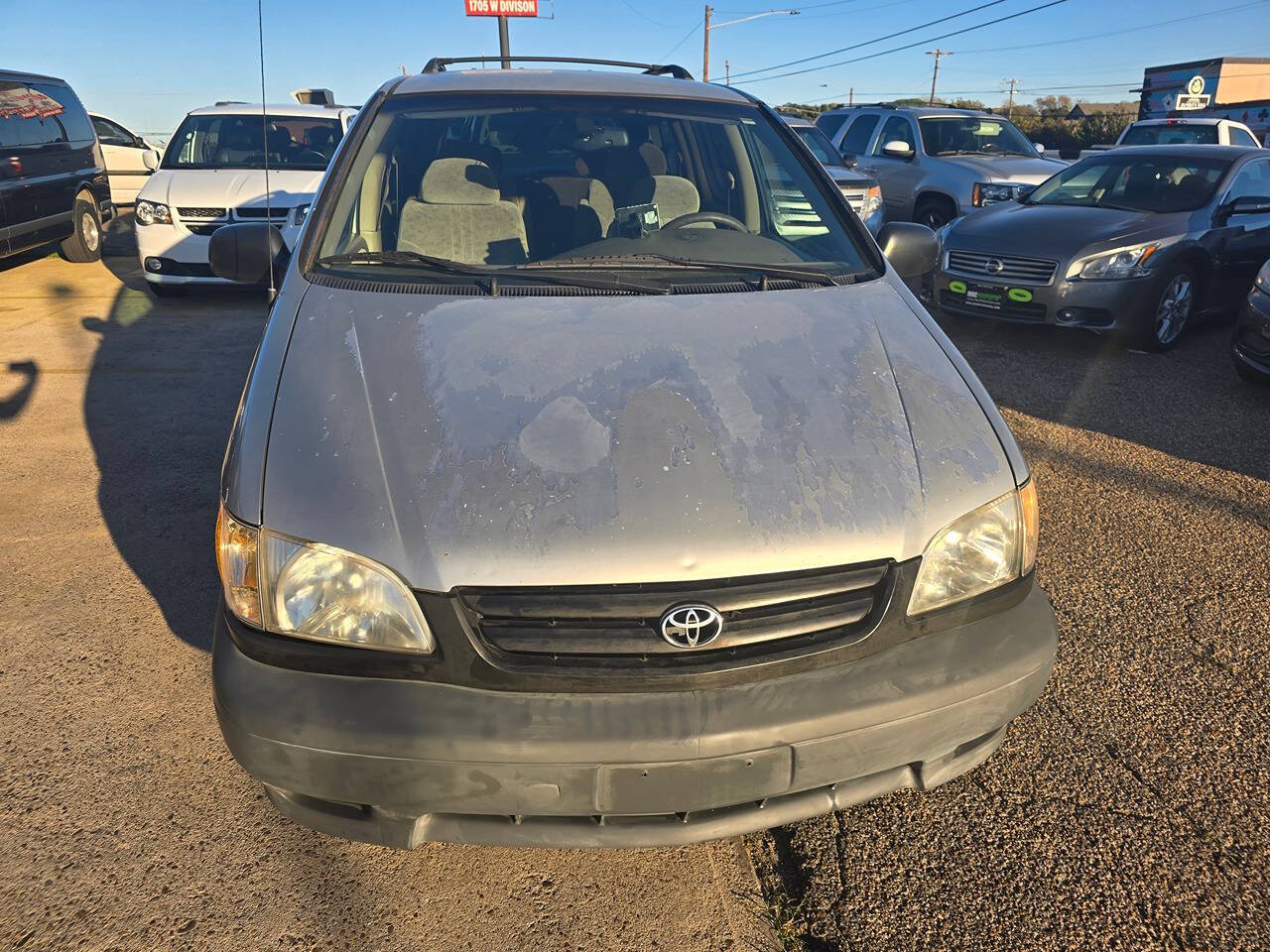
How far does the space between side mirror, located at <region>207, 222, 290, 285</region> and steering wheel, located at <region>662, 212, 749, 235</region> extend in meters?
1.37

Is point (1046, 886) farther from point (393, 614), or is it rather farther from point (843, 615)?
point (393, 614)

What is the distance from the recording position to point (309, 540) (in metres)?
1.80

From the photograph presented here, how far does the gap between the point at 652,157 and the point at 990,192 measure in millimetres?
8333

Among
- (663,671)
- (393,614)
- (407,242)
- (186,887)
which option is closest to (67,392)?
(407,242)

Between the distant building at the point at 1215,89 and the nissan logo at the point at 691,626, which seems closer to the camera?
the nissan logo at the point at 691,626

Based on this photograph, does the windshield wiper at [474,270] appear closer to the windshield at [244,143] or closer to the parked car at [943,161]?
the windshield at [244,143]

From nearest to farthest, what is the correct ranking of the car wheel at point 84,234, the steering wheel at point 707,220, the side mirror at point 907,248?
the steering wheel at point 707,220, the side mirror at point 907,248, the car wheel at point 84,234

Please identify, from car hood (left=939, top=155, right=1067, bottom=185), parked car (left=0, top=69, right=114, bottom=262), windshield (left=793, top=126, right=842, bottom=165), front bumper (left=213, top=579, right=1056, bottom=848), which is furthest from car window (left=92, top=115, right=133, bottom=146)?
front bumper (left=213, top=579, right=1056, bottom=848)

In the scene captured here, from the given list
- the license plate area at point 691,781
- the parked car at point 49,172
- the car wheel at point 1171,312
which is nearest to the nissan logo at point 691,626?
the license plate area at point 691,781

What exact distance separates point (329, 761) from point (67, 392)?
5.15 meters

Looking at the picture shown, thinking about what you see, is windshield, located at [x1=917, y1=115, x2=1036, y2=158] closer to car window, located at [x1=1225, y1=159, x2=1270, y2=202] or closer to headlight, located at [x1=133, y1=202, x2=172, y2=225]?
car window, located at [x1=1225, y1=159, x2=1270, y2=202]

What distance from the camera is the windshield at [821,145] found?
35.4 ft

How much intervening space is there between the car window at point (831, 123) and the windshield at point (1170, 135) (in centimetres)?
380

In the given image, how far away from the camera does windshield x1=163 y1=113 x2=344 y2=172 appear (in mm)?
9258
